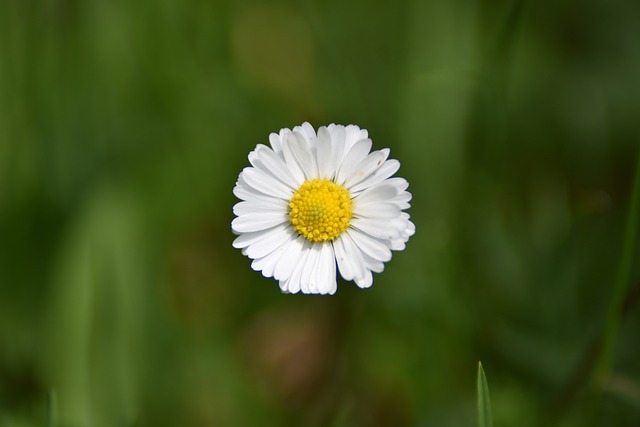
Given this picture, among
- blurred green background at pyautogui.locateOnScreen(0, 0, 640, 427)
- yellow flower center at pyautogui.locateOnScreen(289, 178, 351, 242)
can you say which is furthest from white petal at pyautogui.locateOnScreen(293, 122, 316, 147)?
blurred green background at pyautogui.locateOnScreen(0, 0, 640, 427)

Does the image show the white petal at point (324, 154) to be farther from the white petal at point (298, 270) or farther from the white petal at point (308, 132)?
the white petal at point (298, 270)

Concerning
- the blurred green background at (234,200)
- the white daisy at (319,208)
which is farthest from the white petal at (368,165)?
the blurred green background at (234,200)

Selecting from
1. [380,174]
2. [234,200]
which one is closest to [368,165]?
[380,174]

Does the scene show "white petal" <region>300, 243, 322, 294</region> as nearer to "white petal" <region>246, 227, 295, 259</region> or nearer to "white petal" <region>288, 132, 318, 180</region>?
"white petal" <region>246, 227, 295, 259</region>

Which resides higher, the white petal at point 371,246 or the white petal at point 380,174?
the white petal at point 380,174
